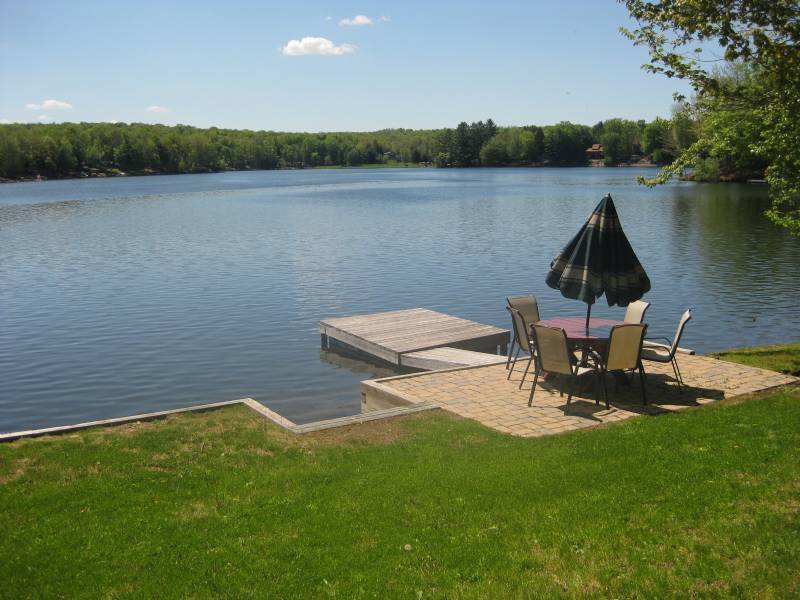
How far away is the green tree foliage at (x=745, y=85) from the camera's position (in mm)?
9734

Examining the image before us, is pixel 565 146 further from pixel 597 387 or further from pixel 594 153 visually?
pixel 597 387

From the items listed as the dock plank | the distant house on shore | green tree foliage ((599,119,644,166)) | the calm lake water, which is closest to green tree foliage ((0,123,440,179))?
the distant house on shore

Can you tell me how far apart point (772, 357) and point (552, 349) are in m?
5.16

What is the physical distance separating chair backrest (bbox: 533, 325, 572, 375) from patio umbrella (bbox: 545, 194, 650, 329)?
0.71 metres

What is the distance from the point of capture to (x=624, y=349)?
9.15 metres

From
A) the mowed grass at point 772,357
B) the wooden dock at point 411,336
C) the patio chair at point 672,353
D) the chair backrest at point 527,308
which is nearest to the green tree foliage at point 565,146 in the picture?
the wooden dock at point 411,336

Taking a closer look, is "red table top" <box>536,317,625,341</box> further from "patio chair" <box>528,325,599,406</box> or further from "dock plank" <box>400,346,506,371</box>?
"dock plank" <box>400,346,506,371</box>

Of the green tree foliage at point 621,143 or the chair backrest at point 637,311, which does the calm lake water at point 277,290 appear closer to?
the chair backrest at point 637,311

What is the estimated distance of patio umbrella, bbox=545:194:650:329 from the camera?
9.52 metres

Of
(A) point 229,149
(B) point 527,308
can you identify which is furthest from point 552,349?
(A) point 229,149

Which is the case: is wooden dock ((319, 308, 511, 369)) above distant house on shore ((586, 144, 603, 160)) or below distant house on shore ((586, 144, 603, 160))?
below

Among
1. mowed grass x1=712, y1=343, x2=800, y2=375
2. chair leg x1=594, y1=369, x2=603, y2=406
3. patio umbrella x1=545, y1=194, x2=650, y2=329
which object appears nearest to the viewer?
chair leg x1=594, y1=369, x2=603, y2=406

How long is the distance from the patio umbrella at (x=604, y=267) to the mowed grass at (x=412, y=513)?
205 centimetres

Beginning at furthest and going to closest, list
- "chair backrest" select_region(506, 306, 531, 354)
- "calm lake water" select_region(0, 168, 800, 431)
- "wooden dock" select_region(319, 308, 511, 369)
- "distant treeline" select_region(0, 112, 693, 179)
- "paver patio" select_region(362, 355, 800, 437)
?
"distant treeline" select_region(0, 112, 693, 179) → "calm lake water" select_region(0, 168, 800, 431) → "wooden dock" select_region(319, 308, 511, 369) → "chair backrest" select_region(506, 306, 531, 354) → "paver patio" select_region(362, 355, 800, 437)
